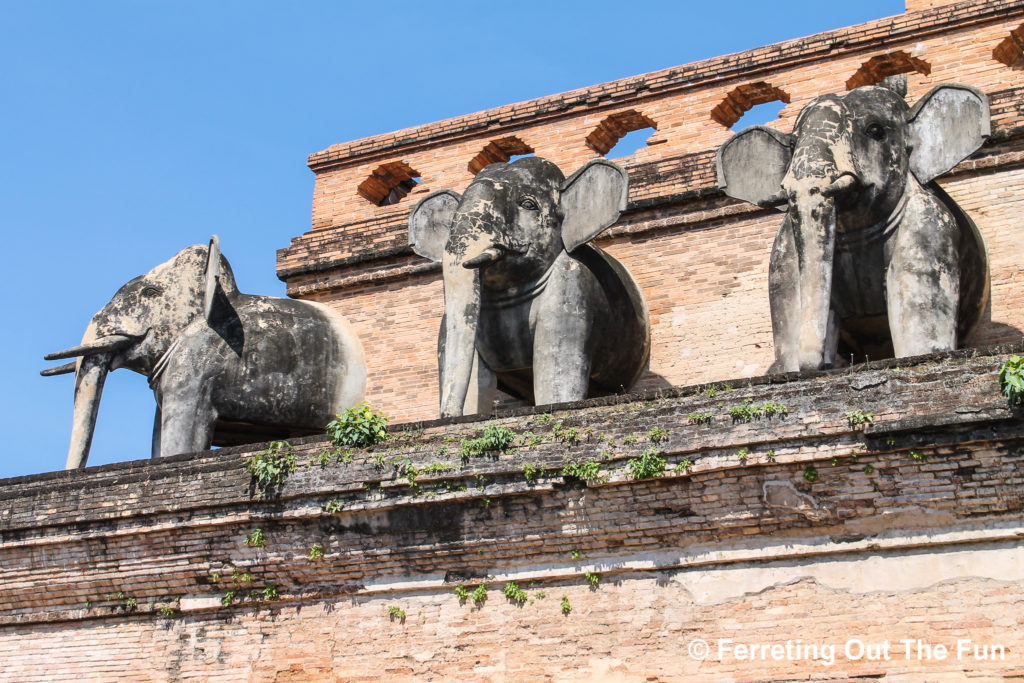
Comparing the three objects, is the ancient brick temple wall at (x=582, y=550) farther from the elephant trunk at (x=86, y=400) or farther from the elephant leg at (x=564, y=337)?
the elephant trunk at (x=86, y=400)

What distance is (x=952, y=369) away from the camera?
24.5 ft

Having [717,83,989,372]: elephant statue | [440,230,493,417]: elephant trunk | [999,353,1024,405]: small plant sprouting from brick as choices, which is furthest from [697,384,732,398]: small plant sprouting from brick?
[440,230,493,417]: elephant trunk

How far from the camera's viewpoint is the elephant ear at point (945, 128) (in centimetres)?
906

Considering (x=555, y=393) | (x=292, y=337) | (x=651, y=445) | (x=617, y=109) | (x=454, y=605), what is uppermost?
(x=617, y=109)

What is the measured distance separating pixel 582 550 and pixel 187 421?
3518 mm

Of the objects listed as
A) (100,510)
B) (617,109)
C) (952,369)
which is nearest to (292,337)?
(100,510)

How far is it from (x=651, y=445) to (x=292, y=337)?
392 cm

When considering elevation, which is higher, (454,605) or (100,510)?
(100,510)

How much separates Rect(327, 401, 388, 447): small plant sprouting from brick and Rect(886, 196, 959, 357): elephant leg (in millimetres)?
2897

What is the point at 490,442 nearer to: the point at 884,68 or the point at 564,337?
the point at 564,337

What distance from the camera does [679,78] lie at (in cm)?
1188

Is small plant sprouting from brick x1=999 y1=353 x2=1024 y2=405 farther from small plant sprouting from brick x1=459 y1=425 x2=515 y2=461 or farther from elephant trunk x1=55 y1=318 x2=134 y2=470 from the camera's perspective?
elephant trunk x1=55 y1=318 x2=134 y2=470

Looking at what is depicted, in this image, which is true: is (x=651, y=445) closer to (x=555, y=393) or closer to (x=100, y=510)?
(x=555, y=393)

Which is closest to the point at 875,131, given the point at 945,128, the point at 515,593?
the point at 945,128
